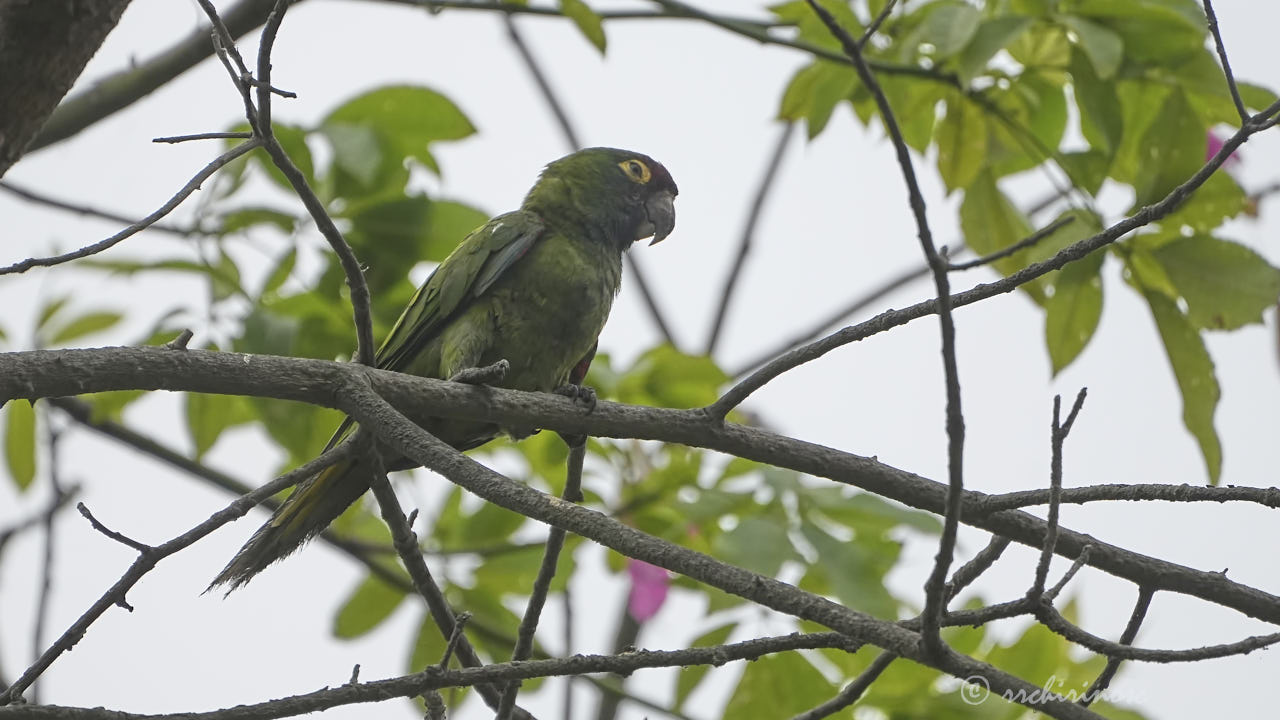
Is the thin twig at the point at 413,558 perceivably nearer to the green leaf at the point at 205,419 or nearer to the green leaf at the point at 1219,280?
the green leaf at the point at 205,419

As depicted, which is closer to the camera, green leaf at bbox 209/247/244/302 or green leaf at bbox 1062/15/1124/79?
green leaf at bbox 1062/15/1124/79

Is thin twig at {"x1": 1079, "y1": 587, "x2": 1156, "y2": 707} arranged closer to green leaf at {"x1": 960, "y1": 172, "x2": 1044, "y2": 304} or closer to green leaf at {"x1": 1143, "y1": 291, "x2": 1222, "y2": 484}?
green leaf at {"x1": 1143, "y1": 291, "x2": 1222, "y2": 484}

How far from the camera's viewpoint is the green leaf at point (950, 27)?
3756 millimetres

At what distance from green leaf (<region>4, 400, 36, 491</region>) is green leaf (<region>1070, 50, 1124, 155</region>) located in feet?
14.4

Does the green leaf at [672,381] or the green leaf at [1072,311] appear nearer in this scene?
the green leaf at [1072,311]

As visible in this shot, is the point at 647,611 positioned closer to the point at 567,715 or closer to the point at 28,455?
the point at 567,715

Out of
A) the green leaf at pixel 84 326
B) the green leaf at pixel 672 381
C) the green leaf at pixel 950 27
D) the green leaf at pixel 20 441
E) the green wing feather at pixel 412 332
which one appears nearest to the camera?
the green leaf at pixel 950 27

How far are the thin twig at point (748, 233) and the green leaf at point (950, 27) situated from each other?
3.72 metres

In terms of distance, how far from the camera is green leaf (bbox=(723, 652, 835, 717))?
4137 mm

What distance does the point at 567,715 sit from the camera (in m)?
4.60

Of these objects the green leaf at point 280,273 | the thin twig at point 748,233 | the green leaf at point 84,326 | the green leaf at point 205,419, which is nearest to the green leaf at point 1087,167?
the green leaf at point 280,273

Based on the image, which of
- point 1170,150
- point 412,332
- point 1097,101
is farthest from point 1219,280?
point 412,332

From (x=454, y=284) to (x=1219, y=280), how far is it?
8.86 feet

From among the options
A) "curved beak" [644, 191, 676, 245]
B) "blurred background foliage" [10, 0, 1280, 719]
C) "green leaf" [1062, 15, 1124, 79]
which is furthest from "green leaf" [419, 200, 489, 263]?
"green leaf" [1062, 15, 1124, 79]
